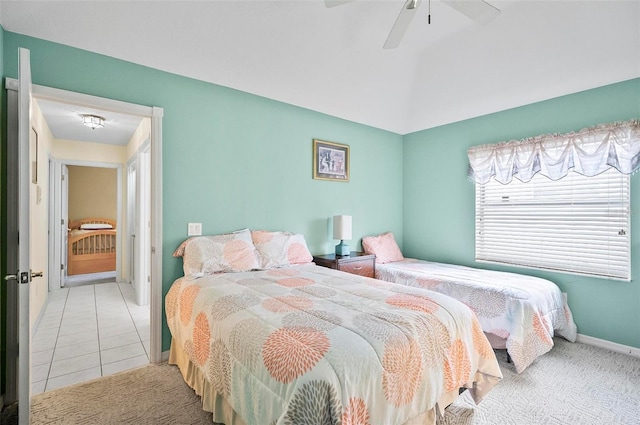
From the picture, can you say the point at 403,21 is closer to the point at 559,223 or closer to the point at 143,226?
the point at 559,223

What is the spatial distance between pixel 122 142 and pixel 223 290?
4465 millimetres

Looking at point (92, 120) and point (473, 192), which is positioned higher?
point (92, 120)

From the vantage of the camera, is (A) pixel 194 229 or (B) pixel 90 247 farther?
(B) pixel 90 247

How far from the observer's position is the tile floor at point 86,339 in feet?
8.09

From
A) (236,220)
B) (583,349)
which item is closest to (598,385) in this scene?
(583,349)

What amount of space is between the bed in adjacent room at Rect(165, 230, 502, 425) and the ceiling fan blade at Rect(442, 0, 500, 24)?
71.0 inches

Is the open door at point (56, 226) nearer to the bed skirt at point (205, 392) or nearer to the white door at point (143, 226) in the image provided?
the white door at point (143, 226)

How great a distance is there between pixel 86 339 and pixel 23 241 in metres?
2.04

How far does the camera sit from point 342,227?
3.62 metres

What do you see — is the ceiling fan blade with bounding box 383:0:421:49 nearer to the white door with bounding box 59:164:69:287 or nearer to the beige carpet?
the beige carpet

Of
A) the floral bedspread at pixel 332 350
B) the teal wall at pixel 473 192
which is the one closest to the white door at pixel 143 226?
the floral bedspread at pixel 332 350

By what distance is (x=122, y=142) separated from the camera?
5219mm

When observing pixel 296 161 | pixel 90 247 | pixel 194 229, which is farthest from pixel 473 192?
pixel 90 247

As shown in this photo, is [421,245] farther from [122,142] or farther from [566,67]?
[122,142]
